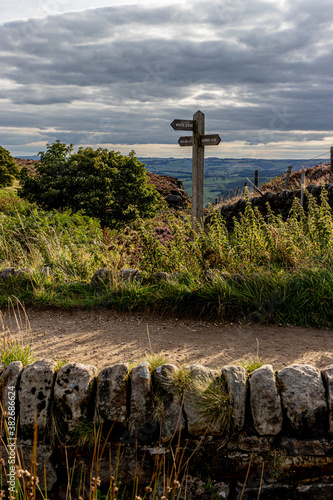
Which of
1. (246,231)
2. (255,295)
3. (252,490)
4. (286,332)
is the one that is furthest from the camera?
(246,231)

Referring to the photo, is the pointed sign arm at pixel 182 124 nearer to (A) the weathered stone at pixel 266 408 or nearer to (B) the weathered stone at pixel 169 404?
(B) the weathered stone at pixel 169 404

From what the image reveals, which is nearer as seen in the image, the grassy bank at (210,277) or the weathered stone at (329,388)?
the weathered stone at (329,388)

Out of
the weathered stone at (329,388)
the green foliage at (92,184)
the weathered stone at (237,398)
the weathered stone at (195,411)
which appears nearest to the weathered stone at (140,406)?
the weathered stone at (195,411)

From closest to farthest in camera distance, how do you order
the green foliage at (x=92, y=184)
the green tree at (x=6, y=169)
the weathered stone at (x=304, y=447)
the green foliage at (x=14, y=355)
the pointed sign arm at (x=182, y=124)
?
the weathered stone at (x=304, y=447), the green foliage at (x=14, y=355), the pointed sign arm at (x=182, y=124), the green foliage at (x=92, y=184), the green tree at (x=6, y=169)

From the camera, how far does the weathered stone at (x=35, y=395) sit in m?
3.15

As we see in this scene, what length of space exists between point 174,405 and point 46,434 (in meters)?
1.04

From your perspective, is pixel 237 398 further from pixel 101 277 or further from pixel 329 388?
pixel 101 277

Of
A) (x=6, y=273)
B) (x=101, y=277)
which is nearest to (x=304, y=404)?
(x=101, y=277)

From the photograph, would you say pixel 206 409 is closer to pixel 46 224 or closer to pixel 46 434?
pixel 46 434

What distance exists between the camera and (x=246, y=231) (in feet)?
21.2

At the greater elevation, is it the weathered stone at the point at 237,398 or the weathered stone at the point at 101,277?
the weathered stone at the point at 101,277

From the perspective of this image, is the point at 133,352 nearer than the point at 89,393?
No

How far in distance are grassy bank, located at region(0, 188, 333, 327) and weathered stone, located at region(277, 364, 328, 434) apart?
170 centimetres

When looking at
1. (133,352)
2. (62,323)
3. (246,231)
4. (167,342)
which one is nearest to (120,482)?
(133,352)
